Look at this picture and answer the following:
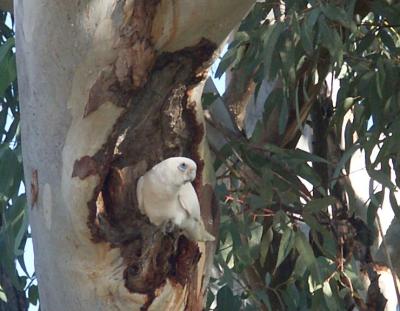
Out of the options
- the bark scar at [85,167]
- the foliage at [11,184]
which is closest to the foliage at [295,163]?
the foliage at [11,184]

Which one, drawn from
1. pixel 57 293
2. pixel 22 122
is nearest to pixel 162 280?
pixel 57 293

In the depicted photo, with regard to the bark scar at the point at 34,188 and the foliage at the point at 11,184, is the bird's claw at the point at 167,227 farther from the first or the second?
the foliage at the point at 11,184

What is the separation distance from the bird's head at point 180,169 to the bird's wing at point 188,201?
3 cm

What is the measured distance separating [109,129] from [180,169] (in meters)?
0.12

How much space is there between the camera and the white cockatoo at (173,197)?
1.38 m

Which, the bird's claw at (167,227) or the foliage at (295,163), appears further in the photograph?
the foliage at (295,163)

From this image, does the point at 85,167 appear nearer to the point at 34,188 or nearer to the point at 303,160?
the point at 34,188

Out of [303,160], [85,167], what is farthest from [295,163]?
[85,167]

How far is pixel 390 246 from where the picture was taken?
2586 mm

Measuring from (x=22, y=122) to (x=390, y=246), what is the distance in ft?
4.38

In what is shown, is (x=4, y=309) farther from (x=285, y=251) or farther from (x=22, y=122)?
(x=22, y=122)

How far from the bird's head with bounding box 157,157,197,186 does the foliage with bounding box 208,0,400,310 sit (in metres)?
0.64

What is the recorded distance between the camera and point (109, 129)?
1.42m

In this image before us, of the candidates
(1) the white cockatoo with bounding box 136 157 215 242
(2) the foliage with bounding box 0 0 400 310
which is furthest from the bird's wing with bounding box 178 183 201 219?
(2) the foliage with bounding box 0 0 400 310
